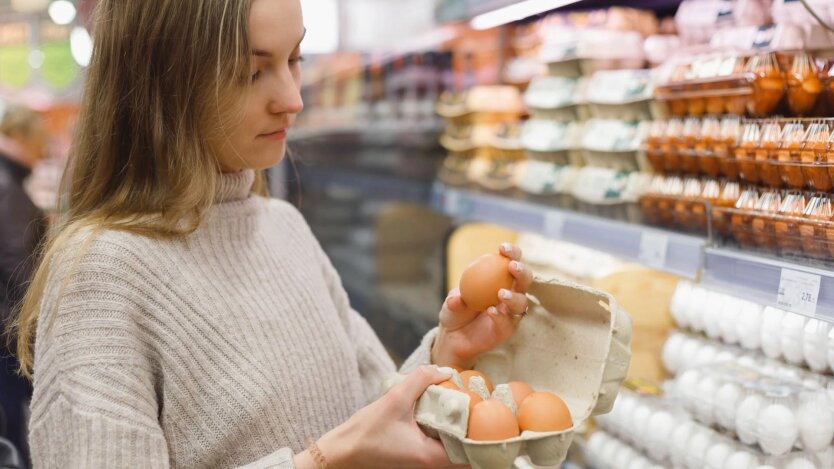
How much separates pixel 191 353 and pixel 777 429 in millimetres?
948

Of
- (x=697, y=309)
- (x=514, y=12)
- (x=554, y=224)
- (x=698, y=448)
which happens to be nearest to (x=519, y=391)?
(x=698, y=448)

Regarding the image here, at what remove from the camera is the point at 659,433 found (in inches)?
62.8

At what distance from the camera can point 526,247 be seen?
8.32 feet

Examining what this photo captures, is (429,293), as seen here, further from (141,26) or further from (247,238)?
(141,26)

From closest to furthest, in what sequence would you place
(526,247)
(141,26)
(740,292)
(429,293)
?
(141,26) → (740,292) → (526,247) → (429,293)

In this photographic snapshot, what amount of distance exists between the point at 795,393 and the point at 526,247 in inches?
50.8

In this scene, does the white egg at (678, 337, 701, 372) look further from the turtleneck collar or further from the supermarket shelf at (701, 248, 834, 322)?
the turtleneck collar

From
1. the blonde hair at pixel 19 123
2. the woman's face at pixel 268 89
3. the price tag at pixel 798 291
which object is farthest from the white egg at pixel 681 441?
the blonde hair at pixel 19 123

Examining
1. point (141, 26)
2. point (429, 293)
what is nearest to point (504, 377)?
point (141, 26)

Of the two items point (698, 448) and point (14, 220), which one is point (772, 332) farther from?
point (14, 220)

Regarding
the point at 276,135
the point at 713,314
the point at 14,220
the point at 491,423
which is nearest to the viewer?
the point at 491,423

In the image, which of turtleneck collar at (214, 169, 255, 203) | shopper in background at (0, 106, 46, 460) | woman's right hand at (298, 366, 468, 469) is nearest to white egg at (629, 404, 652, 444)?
woman's right hand at (298, 366, 468, 469)

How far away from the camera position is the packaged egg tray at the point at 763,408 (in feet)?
4.12

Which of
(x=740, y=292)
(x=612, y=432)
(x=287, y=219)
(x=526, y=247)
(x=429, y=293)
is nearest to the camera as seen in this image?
(x=740, y=292)
